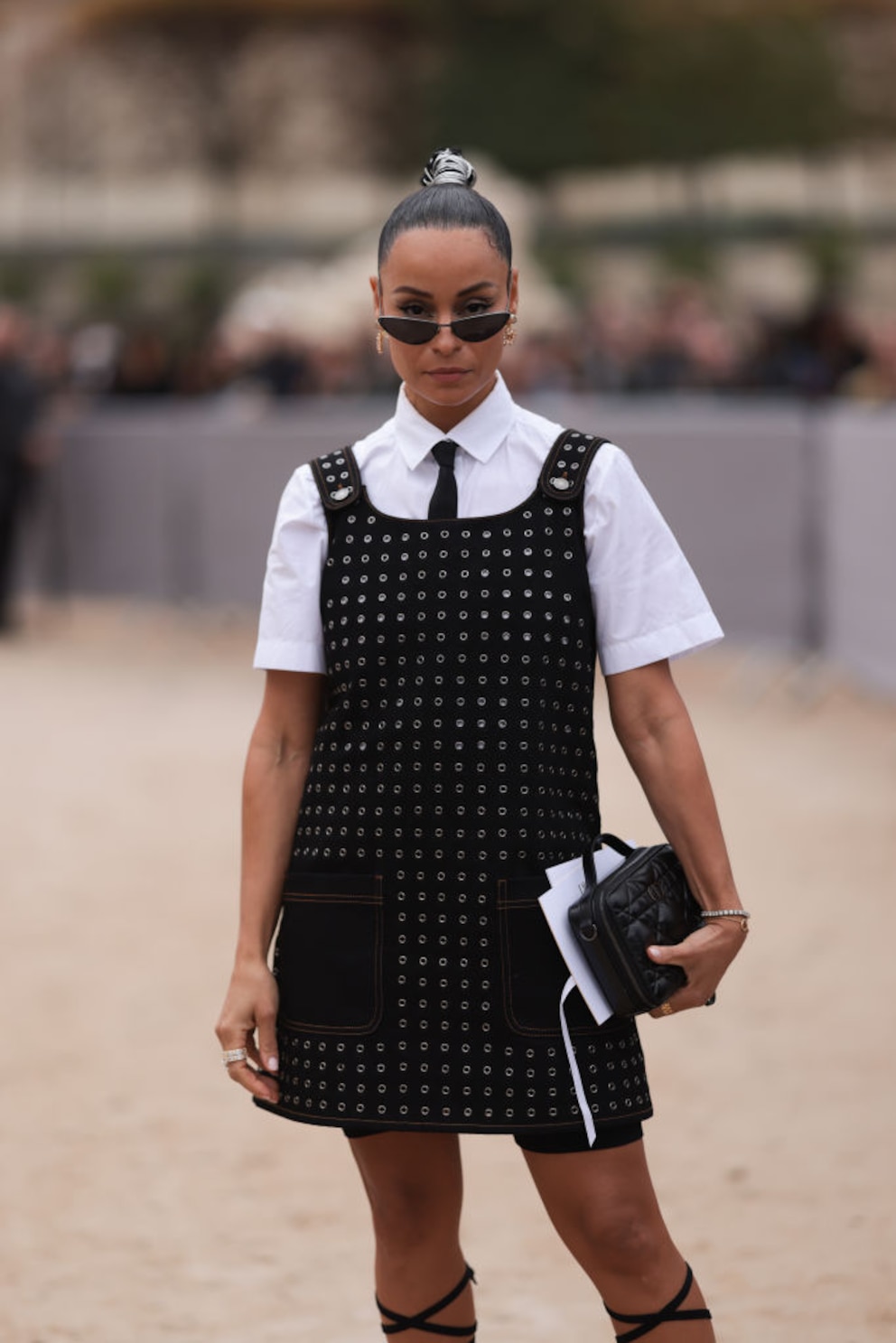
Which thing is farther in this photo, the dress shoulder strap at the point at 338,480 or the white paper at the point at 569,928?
the dress shoulder strap at the point at 338,480

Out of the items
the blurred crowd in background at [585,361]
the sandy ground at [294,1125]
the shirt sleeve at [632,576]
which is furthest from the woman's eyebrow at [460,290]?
the blurred crowd in background at [585,361]

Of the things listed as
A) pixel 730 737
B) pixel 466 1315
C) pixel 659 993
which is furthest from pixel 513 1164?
pixel 730 737

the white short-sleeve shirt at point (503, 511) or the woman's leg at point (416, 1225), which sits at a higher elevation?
the white short-sleeve shirt at point (503, 511)

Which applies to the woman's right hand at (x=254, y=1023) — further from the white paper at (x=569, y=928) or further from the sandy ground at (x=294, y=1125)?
the sandy ground at (x=294, y=1125)

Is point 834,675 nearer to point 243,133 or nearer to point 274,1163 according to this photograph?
point 274,1163

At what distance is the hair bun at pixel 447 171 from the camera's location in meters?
2.82

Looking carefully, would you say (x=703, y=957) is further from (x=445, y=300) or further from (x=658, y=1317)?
(x=445, y=300)

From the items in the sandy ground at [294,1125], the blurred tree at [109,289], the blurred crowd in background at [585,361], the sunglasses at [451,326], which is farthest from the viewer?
the blurred tree at [109,289]

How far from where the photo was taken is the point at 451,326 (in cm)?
273

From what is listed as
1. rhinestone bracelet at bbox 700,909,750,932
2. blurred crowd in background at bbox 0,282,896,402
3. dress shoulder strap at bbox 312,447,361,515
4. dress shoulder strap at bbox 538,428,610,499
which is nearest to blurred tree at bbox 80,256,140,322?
blurred crowd in background at bbox 0,282,896,402

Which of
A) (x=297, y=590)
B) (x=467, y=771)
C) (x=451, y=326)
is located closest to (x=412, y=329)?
(x=451, y=326)

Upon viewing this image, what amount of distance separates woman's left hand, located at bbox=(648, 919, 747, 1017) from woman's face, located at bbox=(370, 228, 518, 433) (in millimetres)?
753

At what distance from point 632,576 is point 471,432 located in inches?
11.3

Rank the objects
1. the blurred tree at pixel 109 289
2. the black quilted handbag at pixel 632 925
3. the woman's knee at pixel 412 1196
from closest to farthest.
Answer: the black quilted handbag at pixel 632 925, the woman's knee at pixel 412 1196, the blurred tree at pixel 109 289
